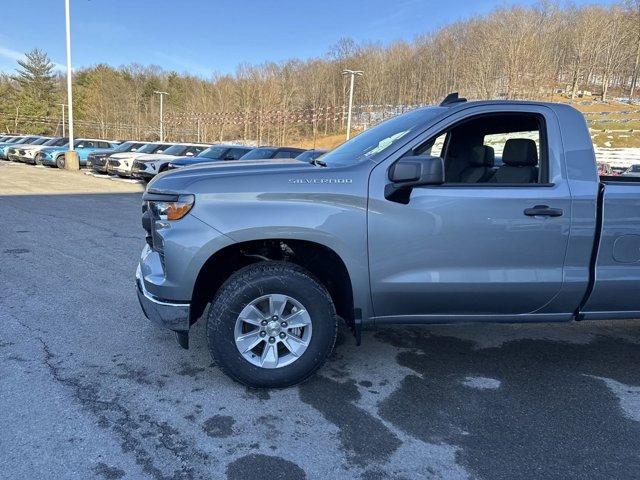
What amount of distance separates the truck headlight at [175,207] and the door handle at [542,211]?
7.12 feet

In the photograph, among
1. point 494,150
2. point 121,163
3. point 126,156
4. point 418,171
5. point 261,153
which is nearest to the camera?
point 418,171

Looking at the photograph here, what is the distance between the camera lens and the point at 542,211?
306 centimetres

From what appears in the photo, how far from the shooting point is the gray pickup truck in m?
2.92

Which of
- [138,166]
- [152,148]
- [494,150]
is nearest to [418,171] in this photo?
[494,150]

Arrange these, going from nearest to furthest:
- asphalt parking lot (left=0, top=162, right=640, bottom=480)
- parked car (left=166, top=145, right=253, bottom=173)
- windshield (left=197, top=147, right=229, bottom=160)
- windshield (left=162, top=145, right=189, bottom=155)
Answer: asphalt parking lot (left=0, top=162, right=640, bottom=480), parked car (left=166, top=145, right=253, bottom=173), windshield (left=197, top=147, right=229, bottom=160), windshield (left=162, top=145, right=189, bottom=155)

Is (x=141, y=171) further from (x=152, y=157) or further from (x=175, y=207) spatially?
(x=175, y=207)

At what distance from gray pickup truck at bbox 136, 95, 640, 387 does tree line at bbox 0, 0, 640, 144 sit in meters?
56.4

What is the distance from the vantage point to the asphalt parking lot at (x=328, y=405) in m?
2.42

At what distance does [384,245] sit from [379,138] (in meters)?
0.94

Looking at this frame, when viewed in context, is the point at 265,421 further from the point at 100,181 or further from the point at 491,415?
the point at 100,181

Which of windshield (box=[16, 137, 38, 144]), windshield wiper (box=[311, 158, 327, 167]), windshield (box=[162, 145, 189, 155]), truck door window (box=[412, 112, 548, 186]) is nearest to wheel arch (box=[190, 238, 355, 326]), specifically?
windshield wiper (box=[311, 158, 327, 167])

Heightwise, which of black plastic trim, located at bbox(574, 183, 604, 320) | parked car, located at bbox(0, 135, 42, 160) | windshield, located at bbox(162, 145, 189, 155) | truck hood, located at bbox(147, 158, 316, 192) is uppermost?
parked car, located at bbox(0, 135, 42, 160)

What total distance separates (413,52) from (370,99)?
13.9 m

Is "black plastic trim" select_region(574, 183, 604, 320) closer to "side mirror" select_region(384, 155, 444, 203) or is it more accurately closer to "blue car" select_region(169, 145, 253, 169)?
"side mirror" select_region(384, 155, 444, 203)
